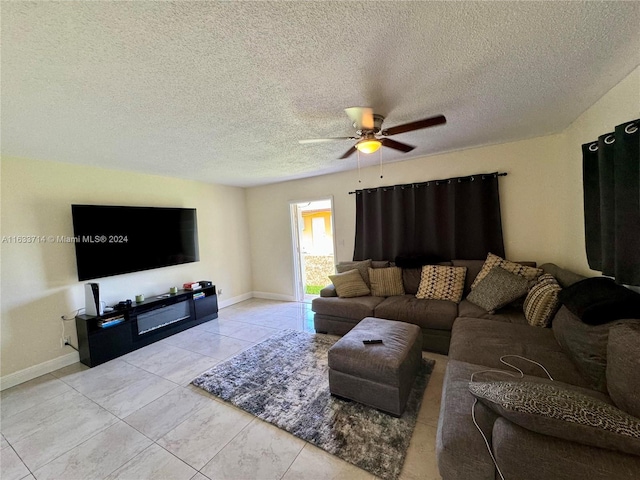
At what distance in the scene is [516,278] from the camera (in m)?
2.59

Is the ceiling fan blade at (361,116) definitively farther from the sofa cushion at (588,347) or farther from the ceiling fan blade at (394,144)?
the sofa cushion at (588,347)

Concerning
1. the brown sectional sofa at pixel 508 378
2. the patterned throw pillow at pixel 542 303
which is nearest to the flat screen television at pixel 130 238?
the brown sectional sofa at pixel 508 378

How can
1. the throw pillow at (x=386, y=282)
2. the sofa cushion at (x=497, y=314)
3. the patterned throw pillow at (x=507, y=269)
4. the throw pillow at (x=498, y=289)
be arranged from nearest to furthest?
1. the sofa cushion at (x=497, y=314)
2. the throw pillow at (x=498, y=289)
3. the patterned throw pillow at (x=507, y=269)
4. the throw pillow at (x=386, y=282)

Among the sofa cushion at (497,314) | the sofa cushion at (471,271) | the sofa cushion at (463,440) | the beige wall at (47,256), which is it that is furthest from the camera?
the sofa cushion at (471,271)

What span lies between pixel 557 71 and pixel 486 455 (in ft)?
7.59

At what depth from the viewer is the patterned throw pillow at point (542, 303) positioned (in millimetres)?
2180

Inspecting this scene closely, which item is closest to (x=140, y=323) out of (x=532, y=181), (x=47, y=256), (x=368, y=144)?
(x=47, y=256)

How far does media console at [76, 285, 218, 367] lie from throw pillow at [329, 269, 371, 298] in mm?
2246

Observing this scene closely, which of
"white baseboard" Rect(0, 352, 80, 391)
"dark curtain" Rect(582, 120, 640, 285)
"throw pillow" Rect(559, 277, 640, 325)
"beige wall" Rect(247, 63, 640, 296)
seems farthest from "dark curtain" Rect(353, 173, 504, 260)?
"white baseboard" Rect(0, 352, 80, 391)

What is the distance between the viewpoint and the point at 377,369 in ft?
6.20

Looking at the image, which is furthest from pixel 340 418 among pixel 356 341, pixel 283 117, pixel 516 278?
pixel 283 117

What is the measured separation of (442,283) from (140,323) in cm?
399

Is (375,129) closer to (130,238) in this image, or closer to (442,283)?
(442,283)

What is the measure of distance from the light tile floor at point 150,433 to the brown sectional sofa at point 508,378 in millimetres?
483
